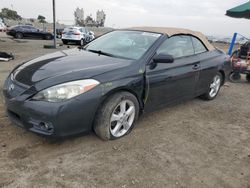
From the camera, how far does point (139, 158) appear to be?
2.92 meters

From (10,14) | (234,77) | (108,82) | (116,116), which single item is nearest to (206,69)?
(116,116)

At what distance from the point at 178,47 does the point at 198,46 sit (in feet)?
2.40

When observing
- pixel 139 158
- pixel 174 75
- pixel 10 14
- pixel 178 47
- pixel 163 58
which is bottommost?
pixel 139 158

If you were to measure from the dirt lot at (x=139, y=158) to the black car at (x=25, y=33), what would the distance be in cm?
1960

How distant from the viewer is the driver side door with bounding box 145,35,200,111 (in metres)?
3.58

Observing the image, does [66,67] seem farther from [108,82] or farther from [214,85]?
[214,85]

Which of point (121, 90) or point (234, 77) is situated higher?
point (121, 90)

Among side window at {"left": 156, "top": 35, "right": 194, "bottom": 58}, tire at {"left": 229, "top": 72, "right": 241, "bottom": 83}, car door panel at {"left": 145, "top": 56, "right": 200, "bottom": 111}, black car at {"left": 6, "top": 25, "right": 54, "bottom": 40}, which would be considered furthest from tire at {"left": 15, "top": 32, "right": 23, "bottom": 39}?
car door panel at {"left": 145, "top": 56, "right": 200, "bottom": 111}

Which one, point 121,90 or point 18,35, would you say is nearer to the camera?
point 121,90

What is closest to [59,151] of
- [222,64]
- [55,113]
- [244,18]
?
[55,113]

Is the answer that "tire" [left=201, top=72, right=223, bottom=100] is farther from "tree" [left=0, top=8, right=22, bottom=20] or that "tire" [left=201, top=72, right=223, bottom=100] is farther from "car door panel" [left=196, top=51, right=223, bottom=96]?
"tree" [left=0, top=8, right=22, bottom=20]

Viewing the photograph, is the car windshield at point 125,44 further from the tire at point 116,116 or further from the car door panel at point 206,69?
the car door panel at point 206,69

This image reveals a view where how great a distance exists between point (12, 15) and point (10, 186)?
256ft

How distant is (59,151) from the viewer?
2932mm
